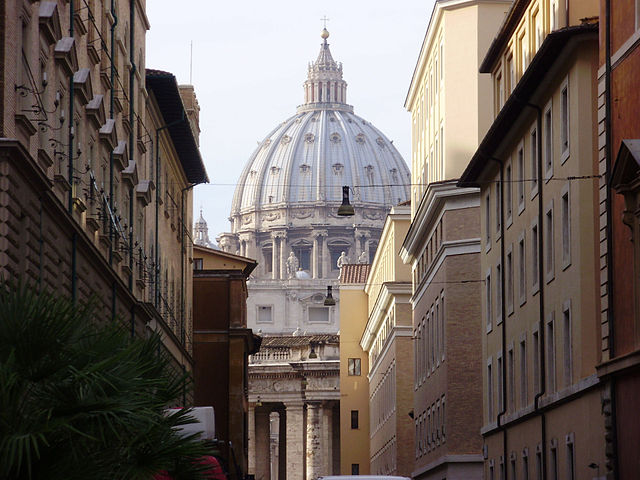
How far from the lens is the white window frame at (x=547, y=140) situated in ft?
107

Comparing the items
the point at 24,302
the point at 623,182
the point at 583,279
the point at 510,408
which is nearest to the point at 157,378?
the point at 24,302

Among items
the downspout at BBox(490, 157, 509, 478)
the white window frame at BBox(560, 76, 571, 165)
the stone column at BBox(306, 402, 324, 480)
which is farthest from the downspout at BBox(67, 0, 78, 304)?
the stone column at BBox(306, 402, 324, 480)

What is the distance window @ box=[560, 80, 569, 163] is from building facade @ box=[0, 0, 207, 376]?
871cm

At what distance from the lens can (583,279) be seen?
29.2 meters

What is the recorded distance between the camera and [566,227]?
3097 centimetres

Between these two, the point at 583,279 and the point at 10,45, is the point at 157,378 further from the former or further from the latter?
the point at 583,279

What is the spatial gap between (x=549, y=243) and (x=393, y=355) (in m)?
39.8

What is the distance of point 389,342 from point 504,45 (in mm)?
37326

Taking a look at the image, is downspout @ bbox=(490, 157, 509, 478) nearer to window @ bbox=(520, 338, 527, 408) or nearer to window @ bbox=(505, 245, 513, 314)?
window @ bbox=(505, 245, 513, 314)

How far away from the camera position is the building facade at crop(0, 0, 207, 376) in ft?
71.1

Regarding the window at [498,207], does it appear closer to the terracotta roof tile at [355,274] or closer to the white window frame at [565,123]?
the white window frame at [565,123]

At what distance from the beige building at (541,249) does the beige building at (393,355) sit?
85.0 feet

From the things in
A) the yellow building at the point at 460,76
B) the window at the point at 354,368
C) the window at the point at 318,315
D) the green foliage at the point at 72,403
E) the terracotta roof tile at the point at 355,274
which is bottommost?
the green foliage at the point at 72,403

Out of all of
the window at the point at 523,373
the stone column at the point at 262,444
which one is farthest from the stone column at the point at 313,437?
the window at the point at 523,373
